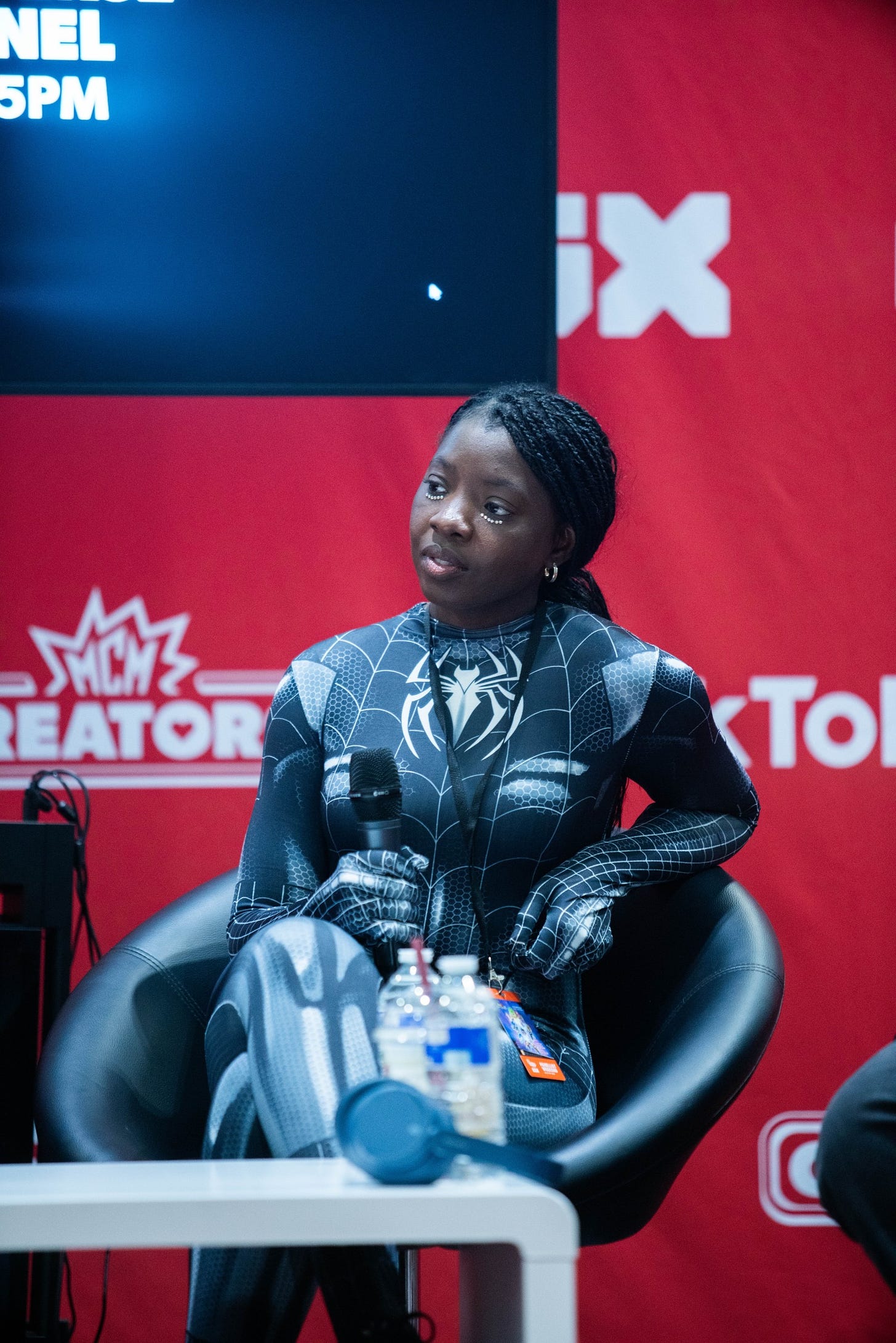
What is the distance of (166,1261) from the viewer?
254 cm

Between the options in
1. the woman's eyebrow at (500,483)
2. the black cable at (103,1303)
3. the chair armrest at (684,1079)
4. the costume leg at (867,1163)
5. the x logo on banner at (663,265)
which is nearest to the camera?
the costume leg at (867,1163)

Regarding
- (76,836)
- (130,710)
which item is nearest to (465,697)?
(76,836)

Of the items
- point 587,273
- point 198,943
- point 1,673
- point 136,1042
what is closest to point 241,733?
point 1,673

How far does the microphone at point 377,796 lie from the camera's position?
140 cm

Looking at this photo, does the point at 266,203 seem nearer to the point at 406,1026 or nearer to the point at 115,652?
the point at 115,652

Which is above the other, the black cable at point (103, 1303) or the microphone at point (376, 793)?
the microphone at point (376, 793)

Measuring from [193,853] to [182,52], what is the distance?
4.89ft

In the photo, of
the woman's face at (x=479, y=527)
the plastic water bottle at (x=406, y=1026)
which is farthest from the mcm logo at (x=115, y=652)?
the plastic water bottle at (x=406, y=1026)

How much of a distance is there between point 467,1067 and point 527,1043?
0.50 meters

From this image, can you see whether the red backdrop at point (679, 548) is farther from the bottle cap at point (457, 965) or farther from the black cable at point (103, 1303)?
the bottle cap at point (457, 965)

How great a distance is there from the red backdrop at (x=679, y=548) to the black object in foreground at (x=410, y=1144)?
1.64m

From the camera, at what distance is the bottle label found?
3.63ft

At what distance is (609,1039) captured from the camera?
1915mm

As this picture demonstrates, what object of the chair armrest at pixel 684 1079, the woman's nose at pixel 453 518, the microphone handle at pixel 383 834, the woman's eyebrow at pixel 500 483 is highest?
the woman's eyebrow at pixel 500 483
